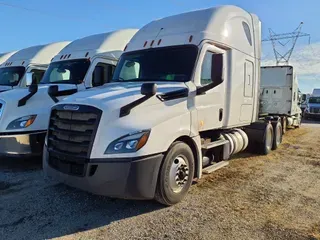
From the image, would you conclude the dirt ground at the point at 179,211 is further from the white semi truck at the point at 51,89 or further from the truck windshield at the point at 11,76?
the truck windshield at the point at 11,76

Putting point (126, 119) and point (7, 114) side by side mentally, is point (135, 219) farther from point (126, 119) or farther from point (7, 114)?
point (7, 114)

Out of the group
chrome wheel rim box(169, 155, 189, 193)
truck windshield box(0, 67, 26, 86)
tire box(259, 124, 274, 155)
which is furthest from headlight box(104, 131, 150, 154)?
truck windshield box(0, 67, 26, 86)

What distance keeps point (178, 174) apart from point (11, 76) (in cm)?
830

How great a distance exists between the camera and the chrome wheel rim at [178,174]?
4.66 m

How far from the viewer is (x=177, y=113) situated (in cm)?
476

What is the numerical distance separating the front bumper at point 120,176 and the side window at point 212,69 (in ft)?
5.66

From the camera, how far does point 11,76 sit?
10.6 m

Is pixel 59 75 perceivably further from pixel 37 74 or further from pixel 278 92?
pixel 278 92

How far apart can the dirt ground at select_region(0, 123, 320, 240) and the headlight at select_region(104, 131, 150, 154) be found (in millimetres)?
1040

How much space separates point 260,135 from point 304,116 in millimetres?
21298

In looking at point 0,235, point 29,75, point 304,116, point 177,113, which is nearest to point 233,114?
point 177,113

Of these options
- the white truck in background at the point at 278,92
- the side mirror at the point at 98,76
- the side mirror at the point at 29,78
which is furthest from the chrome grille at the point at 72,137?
the white truck in background at the point at 278,92

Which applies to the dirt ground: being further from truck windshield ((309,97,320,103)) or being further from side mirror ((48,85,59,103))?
truck windshield ((309,97,320,103))

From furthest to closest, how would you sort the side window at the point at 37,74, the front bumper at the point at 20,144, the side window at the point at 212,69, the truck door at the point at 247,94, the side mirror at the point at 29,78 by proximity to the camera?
the side window at the point at 37,74, the side mirror at the point at 29,78, the truck door at the point at 247,94, the front bumper at the point at 20,144, the side window at the point at 212,69
